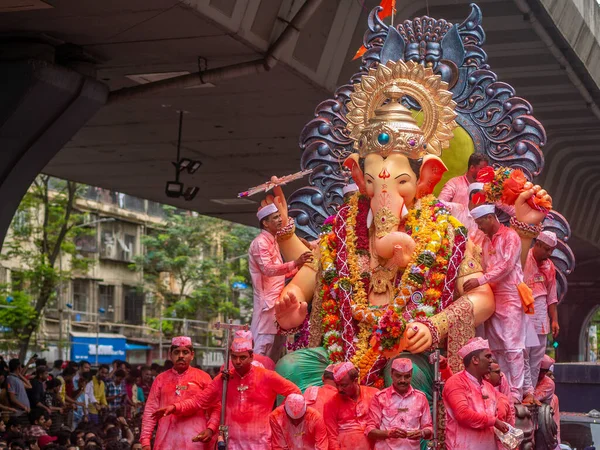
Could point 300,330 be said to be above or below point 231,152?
below

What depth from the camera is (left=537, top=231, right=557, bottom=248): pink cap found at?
11.1 metres

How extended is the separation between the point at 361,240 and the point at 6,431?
6.08 meters

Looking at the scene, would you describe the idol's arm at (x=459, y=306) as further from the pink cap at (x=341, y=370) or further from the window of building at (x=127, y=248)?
the window of building at (x=127, y=248)

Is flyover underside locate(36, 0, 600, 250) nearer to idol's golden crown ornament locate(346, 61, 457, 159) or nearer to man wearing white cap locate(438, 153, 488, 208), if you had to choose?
idol's golden crown ornament locate(346, 61, 457, 159)

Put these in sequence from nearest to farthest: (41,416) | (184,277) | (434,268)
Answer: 1. (434,268)
2. (41,416)
3. (184,277)

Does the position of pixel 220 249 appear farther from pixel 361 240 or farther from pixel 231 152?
pixel 361 240

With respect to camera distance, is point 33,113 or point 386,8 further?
point 33,113

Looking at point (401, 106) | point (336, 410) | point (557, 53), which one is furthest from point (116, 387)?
point (336, 410)

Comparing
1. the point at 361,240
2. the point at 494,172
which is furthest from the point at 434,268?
the point at 494,172

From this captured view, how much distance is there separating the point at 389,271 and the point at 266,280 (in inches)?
52.2

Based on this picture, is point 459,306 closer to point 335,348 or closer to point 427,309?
point 427,309

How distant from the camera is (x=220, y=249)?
43531mm

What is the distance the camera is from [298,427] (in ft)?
28.4

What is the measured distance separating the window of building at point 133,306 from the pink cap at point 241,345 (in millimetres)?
37393
